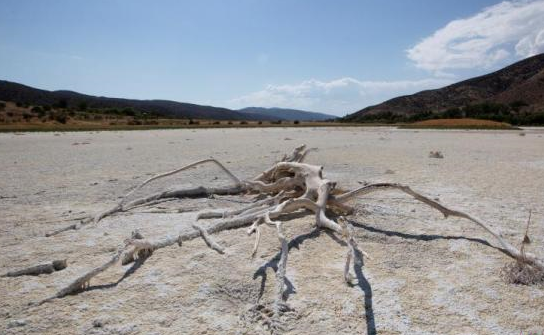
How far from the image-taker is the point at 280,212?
3047 millimetres

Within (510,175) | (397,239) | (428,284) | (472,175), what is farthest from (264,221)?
(510,175)

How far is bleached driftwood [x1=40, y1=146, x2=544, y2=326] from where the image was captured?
7.55 ft

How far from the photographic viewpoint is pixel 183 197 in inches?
169

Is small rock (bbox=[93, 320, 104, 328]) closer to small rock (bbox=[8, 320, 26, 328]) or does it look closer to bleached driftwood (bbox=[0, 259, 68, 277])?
small rock (bbox=[8, 320, 26, 328])

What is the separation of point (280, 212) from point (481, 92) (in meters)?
73.6

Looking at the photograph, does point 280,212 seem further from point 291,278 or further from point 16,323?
point 16,323

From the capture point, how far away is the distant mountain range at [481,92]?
56.4 meters

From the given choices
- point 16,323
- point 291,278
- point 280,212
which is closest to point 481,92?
point 280,212

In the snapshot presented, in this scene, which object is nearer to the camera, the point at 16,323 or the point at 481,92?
the point at 16,323

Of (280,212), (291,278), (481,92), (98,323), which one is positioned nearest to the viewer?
(98,323)

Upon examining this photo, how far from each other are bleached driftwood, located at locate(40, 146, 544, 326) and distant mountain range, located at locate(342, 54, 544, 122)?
199 feet

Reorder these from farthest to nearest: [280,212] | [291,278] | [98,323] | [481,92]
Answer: [481,92], [280,212], [291,278], [98,323]

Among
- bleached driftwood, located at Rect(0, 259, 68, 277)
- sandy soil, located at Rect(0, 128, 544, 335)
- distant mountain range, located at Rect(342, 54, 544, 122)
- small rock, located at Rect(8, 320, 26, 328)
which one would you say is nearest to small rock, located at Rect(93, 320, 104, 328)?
sandy soil, located at Rect(0, 128, 544, 335)

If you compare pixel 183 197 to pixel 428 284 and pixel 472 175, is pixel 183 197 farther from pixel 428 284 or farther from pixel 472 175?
pixel 472 175
